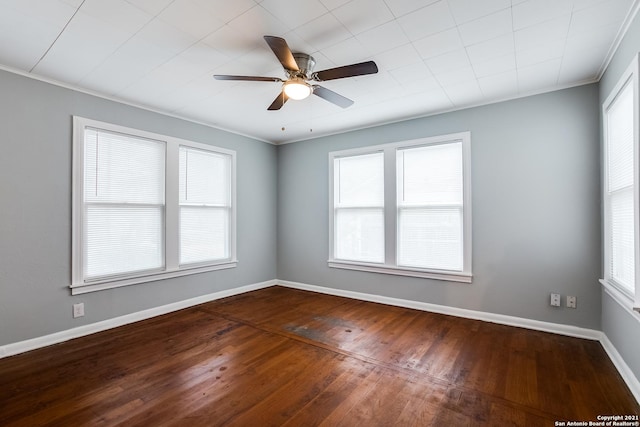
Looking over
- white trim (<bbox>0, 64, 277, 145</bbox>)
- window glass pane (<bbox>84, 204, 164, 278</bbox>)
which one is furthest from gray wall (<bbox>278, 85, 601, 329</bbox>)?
window glass pane (<bbox>84, 204, 164, 278</bbox>)

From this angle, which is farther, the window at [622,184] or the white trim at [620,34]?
the window at [622,184]

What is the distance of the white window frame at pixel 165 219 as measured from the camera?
10.2 ft

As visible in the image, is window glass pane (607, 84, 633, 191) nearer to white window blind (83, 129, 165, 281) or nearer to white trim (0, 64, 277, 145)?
white trim (0, 64, 277, 145)

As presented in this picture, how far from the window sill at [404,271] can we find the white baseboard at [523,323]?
1.21 feet

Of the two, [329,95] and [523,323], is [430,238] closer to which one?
[523,323]

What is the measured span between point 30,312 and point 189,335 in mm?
1454

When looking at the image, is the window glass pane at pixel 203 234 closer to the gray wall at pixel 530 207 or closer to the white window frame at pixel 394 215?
the white window frame at pixel 394 215

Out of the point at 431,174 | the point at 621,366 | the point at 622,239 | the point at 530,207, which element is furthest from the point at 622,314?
the point at 431,174

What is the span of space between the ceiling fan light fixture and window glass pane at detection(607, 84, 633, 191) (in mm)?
2417

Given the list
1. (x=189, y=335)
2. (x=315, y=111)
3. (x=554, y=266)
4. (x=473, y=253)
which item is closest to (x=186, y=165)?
(x=315, y=111)

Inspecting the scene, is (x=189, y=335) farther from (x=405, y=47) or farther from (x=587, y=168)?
(x=587, y=168)

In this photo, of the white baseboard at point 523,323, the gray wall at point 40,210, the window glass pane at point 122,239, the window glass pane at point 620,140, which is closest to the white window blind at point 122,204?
the window glass pane at point 122,239

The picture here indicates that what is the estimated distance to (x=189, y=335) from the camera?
3.15 metres

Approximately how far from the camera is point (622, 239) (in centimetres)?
243
